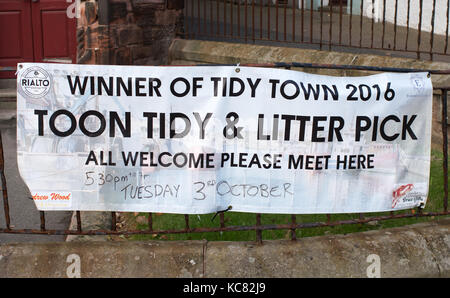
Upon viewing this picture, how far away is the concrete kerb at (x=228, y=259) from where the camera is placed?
372cm

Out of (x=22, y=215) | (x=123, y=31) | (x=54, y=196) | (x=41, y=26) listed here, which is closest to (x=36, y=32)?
(x=41, y=26)

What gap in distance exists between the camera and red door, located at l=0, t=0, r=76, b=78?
32.5 feet

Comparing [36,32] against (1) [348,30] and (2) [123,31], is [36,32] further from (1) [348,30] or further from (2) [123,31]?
(1) [348,30]

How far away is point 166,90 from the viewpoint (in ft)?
12.5

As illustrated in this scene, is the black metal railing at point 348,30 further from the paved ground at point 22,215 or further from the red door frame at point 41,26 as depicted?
the paved ground at point 22,215

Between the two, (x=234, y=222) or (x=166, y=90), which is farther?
(x=234, y=222)

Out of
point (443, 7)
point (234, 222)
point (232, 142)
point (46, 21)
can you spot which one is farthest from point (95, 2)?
point (443, 7)

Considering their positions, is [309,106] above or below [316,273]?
above

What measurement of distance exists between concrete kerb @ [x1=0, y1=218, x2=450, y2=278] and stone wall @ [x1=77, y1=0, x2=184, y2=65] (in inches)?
200

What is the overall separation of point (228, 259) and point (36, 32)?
7543 millimetres

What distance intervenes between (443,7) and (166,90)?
7.97 m

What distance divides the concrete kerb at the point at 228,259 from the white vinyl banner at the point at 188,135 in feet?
0.82
